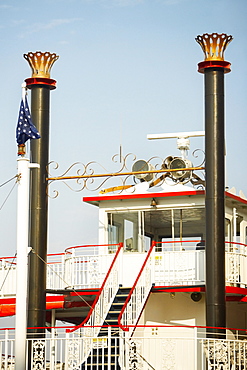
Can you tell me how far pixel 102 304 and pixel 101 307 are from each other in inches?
4.1

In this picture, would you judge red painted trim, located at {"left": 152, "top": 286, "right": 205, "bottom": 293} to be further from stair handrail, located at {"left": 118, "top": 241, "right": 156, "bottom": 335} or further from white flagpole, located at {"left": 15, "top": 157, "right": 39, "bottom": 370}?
white flagpole, located at {"left": 15, "top": 157, "right": 39, "bottom": 370}

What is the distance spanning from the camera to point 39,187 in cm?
2502

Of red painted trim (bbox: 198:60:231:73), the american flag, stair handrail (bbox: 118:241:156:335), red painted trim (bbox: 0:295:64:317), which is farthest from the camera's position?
red painted trim (bbox: 0:295:64:317)

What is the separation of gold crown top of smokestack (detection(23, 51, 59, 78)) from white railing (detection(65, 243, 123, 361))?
5.22 meters

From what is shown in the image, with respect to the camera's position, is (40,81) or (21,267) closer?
(21,267)

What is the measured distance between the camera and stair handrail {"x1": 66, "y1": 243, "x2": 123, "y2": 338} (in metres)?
22.9

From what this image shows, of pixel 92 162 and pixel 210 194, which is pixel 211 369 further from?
pixel 92 162

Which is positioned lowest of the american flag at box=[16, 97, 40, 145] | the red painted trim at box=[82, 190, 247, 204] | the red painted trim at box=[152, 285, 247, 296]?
the red painted trim at box=[152, 285, 247, 296]

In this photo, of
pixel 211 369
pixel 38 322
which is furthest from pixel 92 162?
pixel 211 369

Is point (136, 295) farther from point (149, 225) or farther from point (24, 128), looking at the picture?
point (24, 128)

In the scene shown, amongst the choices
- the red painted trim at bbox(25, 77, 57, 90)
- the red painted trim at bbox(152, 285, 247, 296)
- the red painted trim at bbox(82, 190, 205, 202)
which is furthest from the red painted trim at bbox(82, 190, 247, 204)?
the red painted trim at bbox(25, 77, 57, 90)

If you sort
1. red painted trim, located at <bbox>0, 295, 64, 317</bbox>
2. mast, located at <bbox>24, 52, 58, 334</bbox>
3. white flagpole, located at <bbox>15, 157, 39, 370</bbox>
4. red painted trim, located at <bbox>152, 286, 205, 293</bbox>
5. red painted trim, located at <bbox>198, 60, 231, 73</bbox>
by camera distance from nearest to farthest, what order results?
white flagpole, located at <bbox>15, 157, 39, 370</bbox>, red painted trim, located at <bbox>198, 60, 231, 73</bbox>, red painted trim, located at <bbox>152, 286, 205, 293</bbox>, mast, located at <bbox>24, 52, 58, 334</bbox>, red painted trim, located at <bbox>0, 295, 64, 317</bbox>

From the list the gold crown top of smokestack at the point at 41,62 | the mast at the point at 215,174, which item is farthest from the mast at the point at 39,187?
the mast at the point at 215,174

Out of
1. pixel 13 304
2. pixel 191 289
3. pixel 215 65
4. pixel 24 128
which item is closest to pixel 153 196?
pixel 191 289
